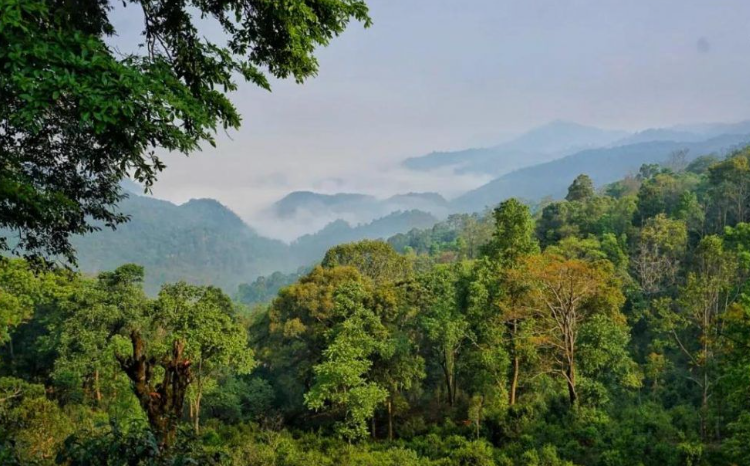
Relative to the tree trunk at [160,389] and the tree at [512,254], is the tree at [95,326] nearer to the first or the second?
the tree at [512,254]

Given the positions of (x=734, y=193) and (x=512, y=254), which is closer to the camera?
(x=512, y=254)

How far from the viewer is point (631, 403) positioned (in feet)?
61.2

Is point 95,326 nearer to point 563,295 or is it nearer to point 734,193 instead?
point 563,295

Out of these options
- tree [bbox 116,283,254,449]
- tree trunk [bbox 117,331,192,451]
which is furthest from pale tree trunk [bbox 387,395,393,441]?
tree trunk [bbox 117,331,192,451]

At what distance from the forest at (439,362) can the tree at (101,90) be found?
6.33 m

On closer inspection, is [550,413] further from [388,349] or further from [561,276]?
[388,349]

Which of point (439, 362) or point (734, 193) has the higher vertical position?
point (734, 193)

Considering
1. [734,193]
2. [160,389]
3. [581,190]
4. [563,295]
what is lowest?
[563,295]

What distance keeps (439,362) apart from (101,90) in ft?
67.4

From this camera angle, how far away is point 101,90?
10.9 ft

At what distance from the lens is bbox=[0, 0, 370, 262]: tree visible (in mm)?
3248

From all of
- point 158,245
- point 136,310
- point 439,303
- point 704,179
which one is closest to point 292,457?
point 439,303

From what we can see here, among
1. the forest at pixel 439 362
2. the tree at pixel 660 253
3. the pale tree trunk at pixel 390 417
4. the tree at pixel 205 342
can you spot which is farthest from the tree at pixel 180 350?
the tree at pixel 660 253

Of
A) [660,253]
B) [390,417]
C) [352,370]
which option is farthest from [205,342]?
[660,253]
